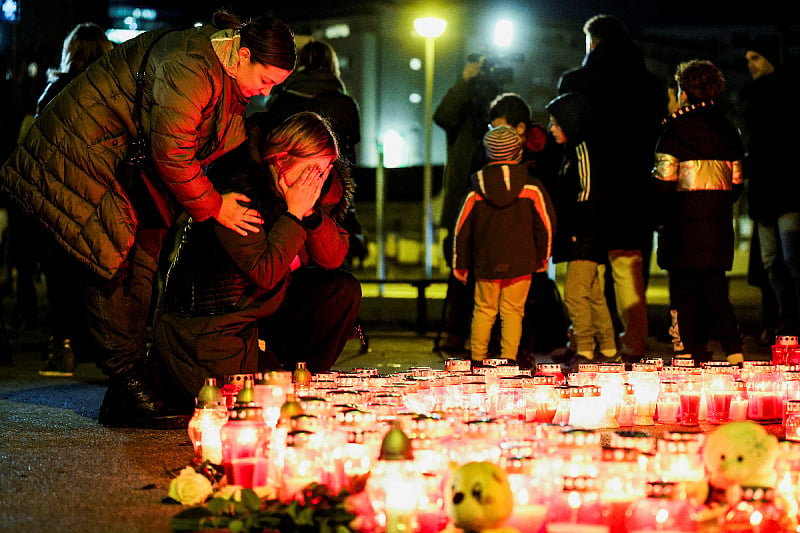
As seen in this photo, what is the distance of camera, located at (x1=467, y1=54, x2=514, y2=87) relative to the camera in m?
9.02

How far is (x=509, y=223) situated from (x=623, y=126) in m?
1.26

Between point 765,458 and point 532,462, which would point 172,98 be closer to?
point 532,462

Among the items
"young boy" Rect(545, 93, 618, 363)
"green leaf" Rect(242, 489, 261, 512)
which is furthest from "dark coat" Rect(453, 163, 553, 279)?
"green leaf" Rect(242, 489, 261, 512)

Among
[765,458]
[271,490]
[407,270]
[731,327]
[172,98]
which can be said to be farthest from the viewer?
[407,270]

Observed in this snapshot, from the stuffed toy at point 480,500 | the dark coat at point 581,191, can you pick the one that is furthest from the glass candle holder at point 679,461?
the dark coat at point 581,191

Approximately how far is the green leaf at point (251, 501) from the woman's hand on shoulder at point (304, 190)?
6.44 feet

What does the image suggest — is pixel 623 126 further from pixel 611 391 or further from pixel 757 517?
pixel 757 517

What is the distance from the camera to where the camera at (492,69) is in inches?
355

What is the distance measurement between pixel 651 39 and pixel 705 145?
179ft

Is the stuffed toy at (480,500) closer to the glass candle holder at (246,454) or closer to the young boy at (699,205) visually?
the glass candle holder at (246,454)

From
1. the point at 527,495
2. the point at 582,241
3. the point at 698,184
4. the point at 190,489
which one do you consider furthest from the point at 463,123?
the point at 527,495

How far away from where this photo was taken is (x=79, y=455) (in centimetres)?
449

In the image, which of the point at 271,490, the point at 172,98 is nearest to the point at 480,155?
the point at 172,98

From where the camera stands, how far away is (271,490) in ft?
11.5
